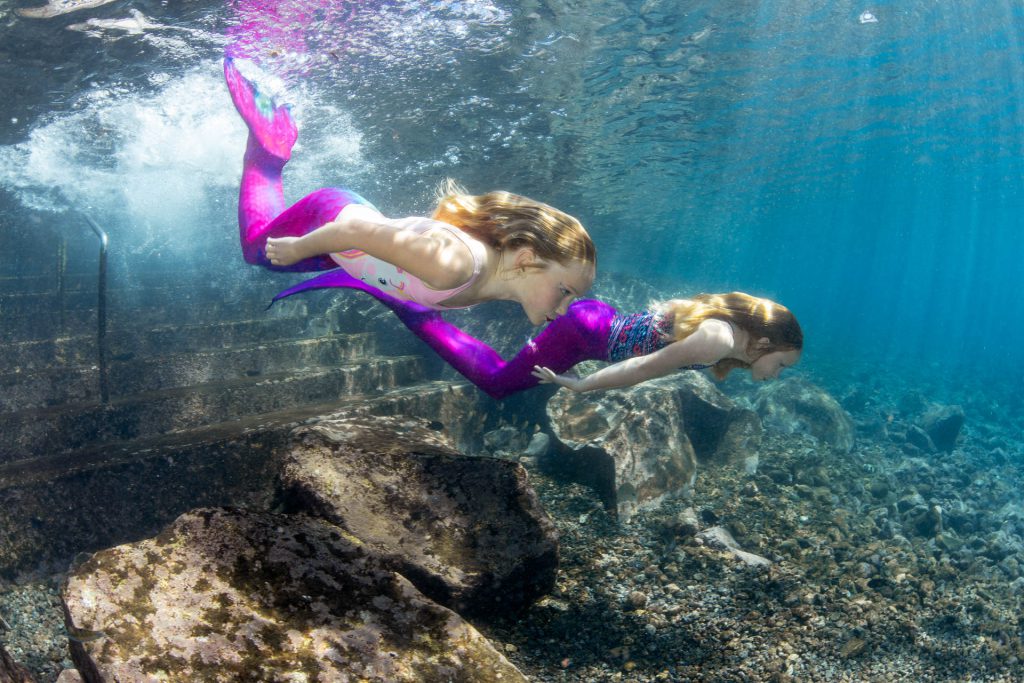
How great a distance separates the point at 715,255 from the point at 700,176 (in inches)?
1575

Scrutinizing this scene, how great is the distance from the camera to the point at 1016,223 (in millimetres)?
48906

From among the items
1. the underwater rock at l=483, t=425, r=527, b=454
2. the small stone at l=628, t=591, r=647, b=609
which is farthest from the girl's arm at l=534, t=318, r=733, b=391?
the underwater rock at l=483, t=425, r=527, b=454

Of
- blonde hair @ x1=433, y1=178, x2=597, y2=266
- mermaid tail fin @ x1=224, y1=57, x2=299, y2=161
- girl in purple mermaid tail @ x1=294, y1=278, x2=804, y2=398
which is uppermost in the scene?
mermaid tail fin @ x1=224, y1=57, x2=299, y2=161

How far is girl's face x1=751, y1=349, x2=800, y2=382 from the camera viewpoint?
12.3 ft

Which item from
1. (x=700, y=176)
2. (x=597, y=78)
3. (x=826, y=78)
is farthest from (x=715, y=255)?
(x=597, y=78)

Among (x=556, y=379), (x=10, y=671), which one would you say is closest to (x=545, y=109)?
(x=556, y=379)

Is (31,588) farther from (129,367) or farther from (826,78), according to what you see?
(826,78)

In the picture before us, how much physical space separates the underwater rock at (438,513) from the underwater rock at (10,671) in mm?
1493

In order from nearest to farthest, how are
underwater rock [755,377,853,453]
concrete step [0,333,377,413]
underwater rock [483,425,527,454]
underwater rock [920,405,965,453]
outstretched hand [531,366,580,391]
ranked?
outstretched hand [531,366,580,391]
concrete step [0,333,377,413]
underwater rock [483,425,527,454]
underwater rock [755,377,853,453]
underwater rock [920,405,965,453]

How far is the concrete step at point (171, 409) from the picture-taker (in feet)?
19.0

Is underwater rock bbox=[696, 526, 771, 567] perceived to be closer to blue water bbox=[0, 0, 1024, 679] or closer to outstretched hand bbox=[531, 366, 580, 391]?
outstretched hand bbox=[531, 366, 580, 391]

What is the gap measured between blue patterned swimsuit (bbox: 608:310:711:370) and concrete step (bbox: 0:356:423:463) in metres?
4.97

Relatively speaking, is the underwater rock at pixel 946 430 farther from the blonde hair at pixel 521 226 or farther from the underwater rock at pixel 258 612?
the underwater rock at pixel 258 612

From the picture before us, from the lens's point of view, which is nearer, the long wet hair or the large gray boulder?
the long wet hair
